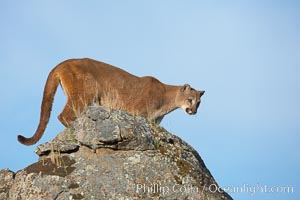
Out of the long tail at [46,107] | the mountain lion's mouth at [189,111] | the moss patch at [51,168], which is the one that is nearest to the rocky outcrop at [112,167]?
the moss patch at [51,168]

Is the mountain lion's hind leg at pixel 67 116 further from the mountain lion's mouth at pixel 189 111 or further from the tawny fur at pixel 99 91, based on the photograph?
the mountain lion's mouth at pixel 189 111

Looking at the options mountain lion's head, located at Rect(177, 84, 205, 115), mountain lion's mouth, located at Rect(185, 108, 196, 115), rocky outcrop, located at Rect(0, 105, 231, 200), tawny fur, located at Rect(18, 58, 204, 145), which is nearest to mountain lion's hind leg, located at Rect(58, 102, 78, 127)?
tawny fur, located at Rect(18, 58, 204, 145)

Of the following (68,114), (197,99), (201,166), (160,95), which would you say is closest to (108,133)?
(201,166)

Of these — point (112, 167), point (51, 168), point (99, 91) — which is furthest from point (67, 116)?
point (112, 167)

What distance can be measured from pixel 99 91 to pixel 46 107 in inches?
71.2

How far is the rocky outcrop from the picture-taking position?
28.4 ft

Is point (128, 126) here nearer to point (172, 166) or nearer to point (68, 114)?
point (172, 166)

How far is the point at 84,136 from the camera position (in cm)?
947

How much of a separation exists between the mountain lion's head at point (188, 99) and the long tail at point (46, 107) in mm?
6183

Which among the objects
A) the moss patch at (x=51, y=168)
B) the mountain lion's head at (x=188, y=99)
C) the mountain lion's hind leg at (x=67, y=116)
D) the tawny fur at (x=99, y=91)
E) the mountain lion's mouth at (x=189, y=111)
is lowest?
the moss patch at (x=51, y=168)

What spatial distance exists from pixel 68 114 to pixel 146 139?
476cm

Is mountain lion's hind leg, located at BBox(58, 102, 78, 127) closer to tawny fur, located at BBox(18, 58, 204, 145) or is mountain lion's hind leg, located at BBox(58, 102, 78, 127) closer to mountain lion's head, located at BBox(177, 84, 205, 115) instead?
tawny fur, located at BBox(18, 58, 204, 145)

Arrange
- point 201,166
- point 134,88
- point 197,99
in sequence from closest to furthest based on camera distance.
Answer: point 201,166 < point 134,88 < point 197,99

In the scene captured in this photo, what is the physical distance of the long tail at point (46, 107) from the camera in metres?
12.7
